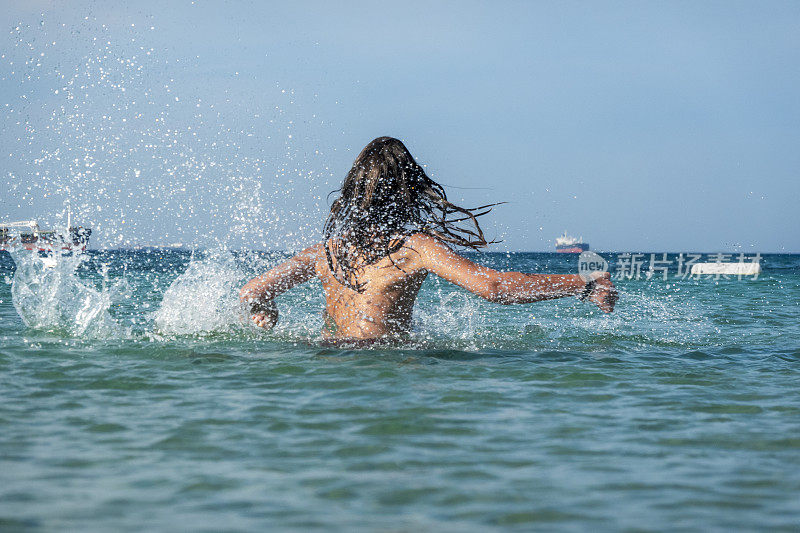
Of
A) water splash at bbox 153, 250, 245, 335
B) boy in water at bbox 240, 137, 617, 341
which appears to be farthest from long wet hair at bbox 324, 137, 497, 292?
water splash at bbox 153, 250, 245, 335

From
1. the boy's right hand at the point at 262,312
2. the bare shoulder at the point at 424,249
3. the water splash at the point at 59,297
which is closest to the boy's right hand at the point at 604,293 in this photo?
the bare shoulder at the point at 424,249

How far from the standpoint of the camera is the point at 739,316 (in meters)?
10.5

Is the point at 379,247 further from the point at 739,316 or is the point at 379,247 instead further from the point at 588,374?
the point at 739,316

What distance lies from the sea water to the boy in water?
398 millimetres

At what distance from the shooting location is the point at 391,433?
11.8 ft

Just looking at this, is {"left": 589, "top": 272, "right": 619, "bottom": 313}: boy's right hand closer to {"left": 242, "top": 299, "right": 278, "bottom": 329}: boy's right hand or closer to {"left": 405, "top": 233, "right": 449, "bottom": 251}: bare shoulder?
{"left": 405, "top": 233, "right": 449, "bottom": 251}: bare shoulder

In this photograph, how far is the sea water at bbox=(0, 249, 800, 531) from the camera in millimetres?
2641

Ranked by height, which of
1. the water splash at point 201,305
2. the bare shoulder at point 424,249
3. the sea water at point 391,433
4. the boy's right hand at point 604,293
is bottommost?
the sea water at point 391,433

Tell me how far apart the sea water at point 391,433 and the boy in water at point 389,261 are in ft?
1.30

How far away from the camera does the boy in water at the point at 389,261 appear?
4.82m

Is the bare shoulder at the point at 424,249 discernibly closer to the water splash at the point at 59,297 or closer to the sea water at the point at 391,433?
the sea water at the point at 391,433

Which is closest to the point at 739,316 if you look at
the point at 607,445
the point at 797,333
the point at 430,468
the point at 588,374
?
the point at 797,333

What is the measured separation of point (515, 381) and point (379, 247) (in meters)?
1.28

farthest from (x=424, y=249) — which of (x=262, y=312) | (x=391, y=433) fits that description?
(x=391, y=433)
